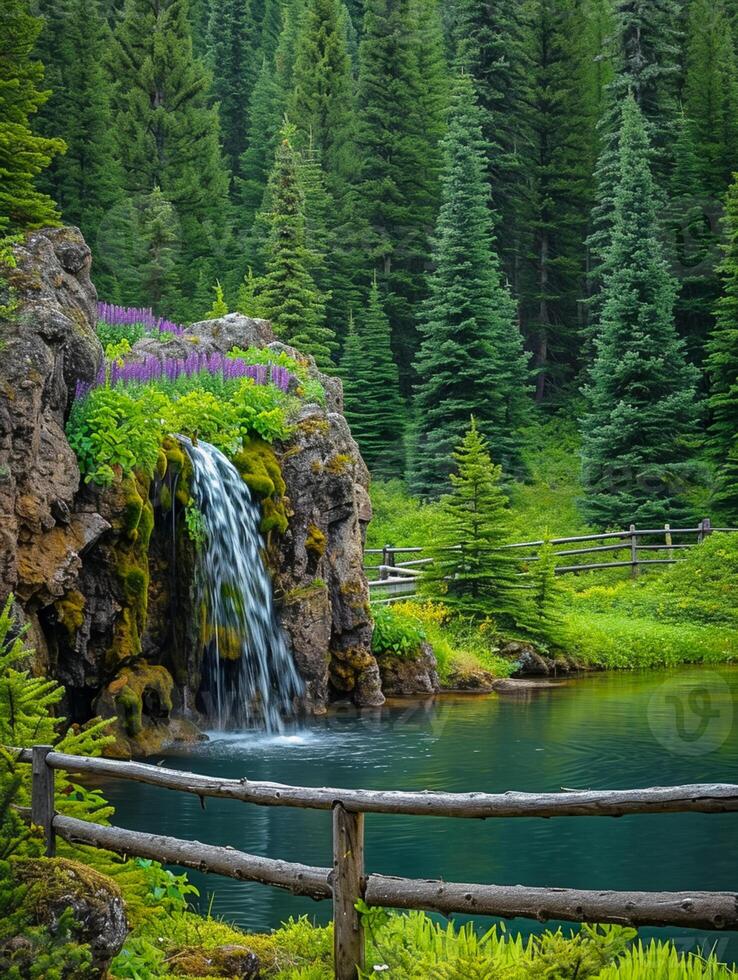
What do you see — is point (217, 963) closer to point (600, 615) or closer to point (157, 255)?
point (600, 615)

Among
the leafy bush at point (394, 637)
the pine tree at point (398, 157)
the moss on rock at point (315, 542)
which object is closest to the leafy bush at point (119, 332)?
the moss on rock at point (315, 542)

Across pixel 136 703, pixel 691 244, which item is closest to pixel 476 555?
pixel 136 703

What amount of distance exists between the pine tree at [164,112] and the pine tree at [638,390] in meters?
17.5

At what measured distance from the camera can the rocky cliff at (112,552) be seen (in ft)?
42.0

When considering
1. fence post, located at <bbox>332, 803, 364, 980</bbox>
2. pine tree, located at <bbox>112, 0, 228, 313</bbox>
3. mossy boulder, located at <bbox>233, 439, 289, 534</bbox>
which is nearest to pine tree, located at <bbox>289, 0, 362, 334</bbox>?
pine tree, located at <bbox>112, 0, 228, 313</bbox>

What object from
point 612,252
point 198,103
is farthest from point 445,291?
point 198,103

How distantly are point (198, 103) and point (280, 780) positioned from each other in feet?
155

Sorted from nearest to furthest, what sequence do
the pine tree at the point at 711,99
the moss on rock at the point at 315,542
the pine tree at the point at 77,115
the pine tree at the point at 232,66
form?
the moss on rock at the point at 315,542
the pine tree at the point at 77,115
the pine tree at the point at 711,99
the pine tree at the point at 232,66

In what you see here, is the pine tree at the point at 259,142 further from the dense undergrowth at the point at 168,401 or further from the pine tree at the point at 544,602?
the pine tree at the point at 544,602

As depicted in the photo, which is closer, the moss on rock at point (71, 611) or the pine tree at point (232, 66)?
the moss on rock at point (71, 611)

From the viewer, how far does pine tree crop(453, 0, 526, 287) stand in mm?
45906

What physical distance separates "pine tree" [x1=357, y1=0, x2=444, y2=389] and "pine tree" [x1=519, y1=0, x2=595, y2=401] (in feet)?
12.7

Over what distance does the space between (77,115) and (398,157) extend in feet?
39.6

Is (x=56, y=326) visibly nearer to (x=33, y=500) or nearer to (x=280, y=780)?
(x=33, y=500)
